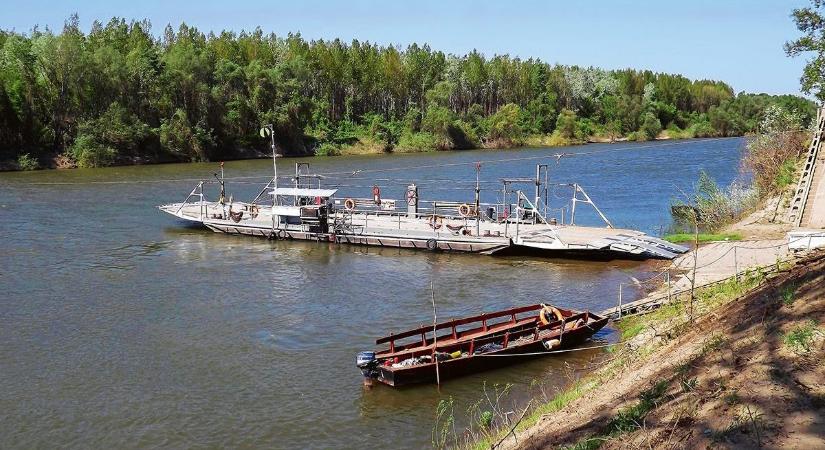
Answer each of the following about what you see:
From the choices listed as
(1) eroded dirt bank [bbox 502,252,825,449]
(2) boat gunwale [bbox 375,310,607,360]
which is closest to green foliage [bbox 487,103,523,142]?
(2) boat gunwale [bbox 375,310,607,360]

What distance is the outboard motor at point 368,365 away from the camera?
19.9 metres

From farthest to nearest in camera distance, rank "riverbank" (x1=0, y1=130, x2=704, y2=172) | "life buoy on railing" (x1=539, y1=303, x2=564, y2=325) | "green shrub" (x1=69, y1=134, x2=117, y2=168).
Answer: "green shrub" (x1=69, y1=134, x2=117, y2=168) → "riverbank" (x1=0, y1=130, x2=704, y2=172) → "life buoy on railing" (x1=539, y1=303, x2=564, y2=325)

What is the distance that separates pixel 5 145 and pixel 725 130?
131 m

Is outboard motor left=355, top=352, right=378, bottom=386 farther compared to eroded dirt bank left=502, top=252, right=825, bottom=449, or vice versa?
outboard motor left=355, top=352, right=378, bottom=386

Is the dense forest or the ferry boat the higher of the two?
the dense forest

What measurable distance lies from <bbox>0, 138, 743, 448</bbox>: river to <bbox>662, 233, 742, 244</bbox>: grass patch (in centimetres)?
383

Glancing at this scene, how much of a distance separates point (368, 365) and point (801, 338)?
11149mm

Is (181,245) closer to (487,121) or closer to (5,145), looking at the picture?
(5,145)

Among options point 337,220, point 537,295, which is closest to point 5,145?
point 337,220

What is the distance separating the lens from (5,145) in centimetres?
8612

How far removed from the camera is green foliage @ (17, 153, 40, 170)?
3278 inches

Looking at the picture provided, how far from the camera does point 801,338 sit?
12.0 m

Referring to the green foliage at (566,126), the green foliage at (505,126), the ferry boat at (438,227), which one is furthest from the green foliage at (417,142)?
the ferry boat at (438,227)

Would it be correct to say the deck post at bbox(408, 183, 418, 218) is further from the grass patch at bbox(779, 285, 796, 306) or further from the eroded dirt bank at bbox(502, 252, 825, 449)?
the grass patch at bbox(779, 285, 796, 306)
